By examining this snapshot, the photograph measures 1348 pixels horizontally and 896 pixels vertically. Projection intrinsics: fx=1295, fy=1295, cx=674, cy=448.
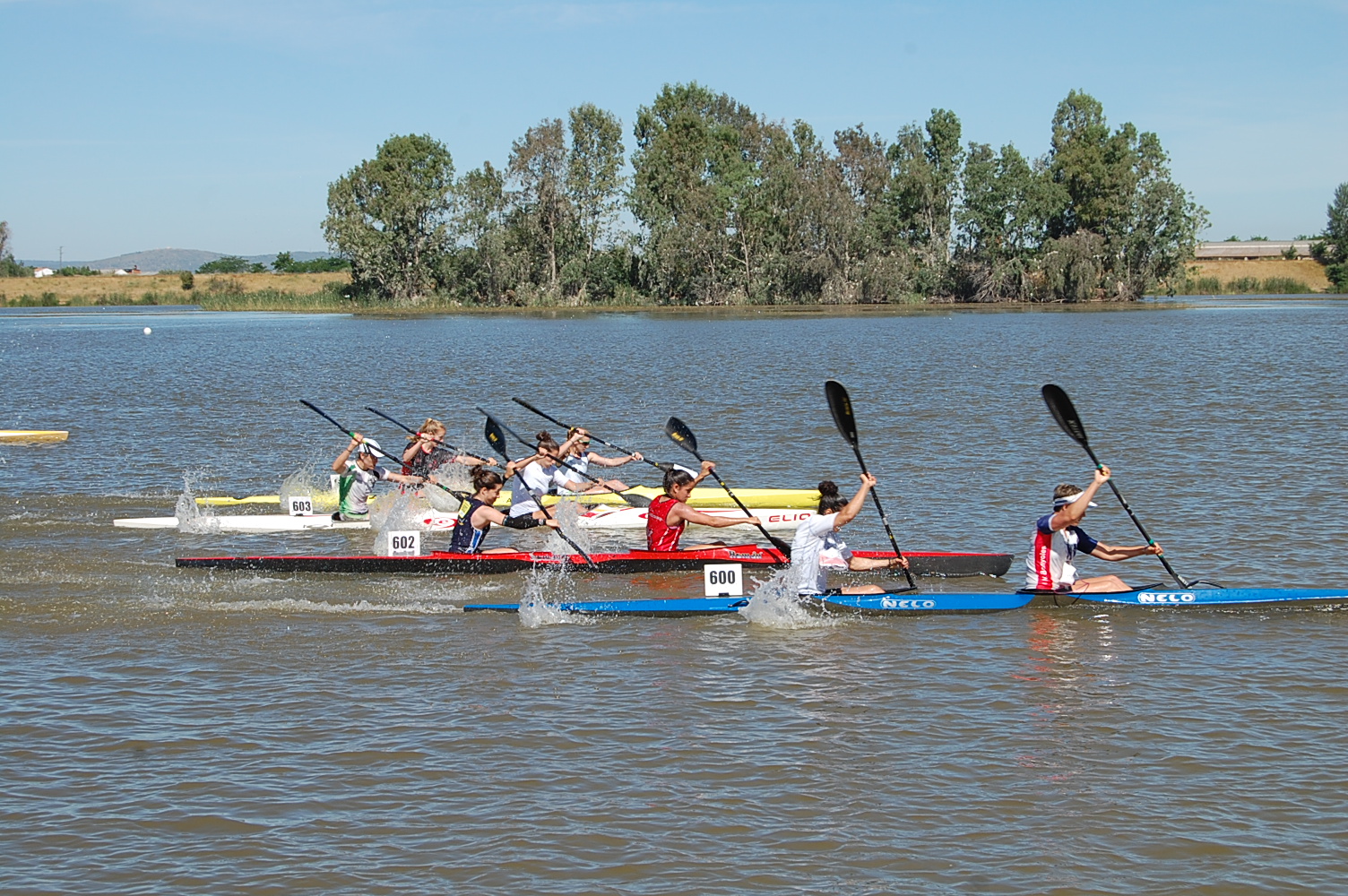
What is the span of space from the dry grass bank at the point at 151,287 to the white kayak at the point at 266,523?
8774cm

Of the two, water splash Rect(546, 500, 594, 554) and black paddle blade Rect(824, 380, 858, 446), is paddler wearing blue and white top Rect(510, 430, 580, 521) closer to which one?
water splash Rect(546, 500, 594, 554)

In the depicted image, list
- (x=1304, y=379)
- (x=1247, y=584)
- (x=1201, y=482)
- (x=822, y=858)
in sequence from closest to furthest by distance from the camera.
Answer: (x=822, y=858), (x=1247, y=584), (x=1201, y=482), (x=1304, y=379)

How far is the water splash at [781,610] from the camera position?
36.3 ft

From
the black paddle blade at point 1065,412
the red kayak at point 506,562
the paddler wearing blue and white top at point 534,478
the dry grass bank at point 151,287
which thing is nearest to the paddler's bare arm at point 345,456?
the paddler wearing blue and white top at point 534,478

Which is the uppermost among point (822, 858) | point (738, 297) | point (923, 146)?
point (923, 146)

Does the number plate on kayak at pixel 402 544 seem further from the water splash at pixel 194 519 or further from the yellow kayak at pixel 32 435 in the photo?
the yellow kayak at pixel 32 435

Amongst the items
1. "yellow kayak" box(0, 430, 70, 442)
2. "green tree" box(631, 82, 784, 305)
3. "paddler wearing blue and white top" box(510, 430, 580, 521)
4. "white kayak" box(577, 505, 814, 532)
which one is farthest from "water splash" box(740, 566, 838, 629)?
"green tree" box(631, 82, 784, 305)

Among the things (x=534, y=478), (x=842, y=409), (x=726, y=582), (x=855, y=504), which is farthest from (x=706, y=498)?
(x=855, y=504)

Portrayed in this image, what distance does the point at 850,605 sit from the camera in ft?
36.6

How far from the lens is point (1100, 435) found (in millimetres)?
23156

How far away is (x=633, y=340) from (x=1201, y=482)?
38519mm

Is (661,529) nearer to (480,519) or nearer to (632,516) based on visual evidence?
(480,519)

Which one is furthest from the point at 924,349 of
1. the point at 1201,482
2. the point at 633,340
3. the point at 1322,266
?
the point at 1322,266

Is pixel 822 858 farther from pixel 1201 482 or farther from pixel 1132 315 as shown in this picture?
pixel 1132 315
